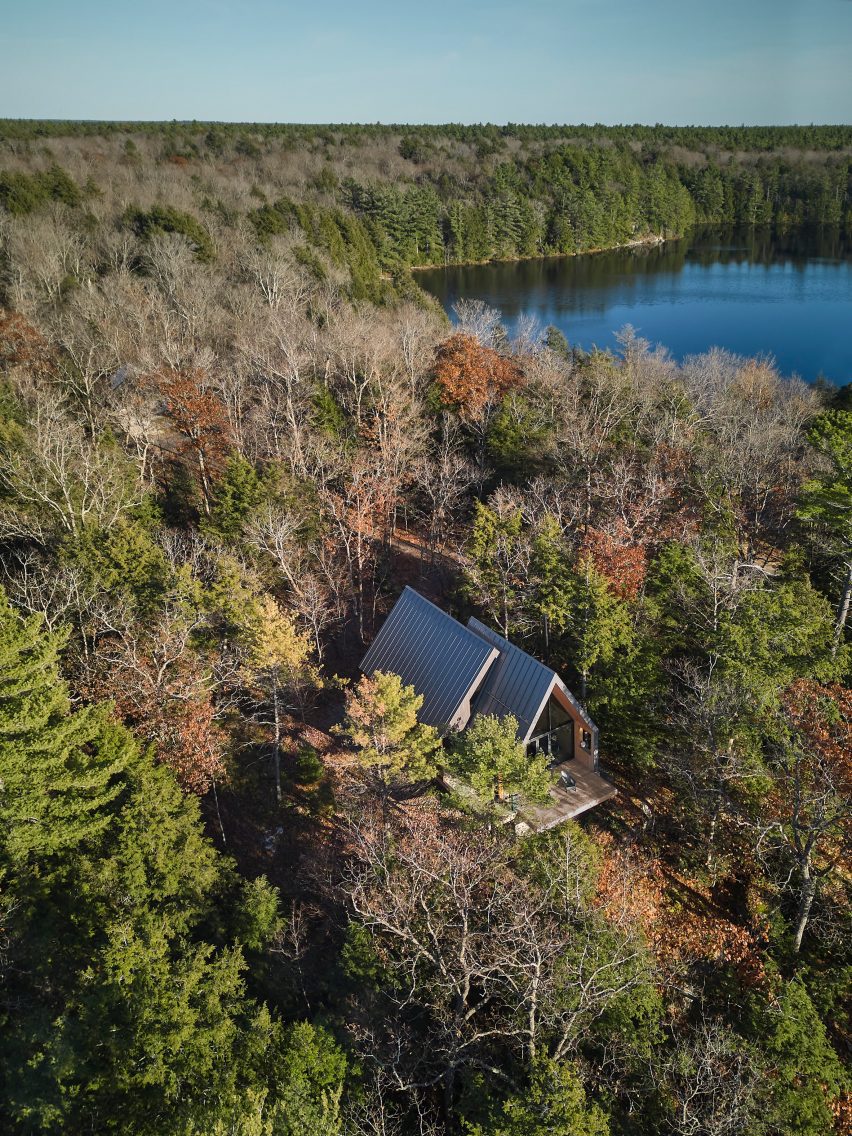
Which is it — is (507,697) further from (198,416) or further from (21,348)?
(21,348)

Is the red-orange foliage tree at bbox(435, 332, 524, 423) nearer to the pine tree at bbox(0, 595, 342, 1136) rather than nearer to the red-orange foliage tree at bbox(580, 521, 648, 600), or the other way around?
the red-orange foliage tree at bbox(580, 521, 648, 600)

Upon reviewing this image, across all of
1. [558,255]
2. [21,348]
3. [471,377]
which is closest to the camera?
[21,348]

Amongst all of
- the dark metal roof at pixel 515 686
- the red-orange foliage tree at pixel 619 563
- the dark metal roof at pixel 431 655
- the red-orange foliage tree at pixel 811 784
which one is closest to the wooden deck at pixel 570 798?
the dark metal roof at pixel 515 686

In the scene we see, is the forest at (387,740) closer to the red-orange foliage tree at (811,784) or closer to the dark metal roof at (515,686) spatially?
the red-orange foliage tree at (811,784)

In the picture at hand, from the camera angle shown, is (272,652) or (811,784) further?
(272,652)

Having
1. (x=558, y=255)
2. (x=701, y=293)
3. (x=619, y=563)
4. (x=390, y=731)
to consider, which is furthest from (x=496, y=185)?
(x=390, y=731)

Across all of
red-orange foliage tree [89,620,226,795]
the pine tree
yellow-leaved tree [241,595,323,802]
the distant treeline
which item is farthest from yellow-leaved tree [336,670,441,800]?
the distant treeline

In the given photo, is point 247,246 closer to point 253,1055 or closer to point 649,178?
point 253,1055
